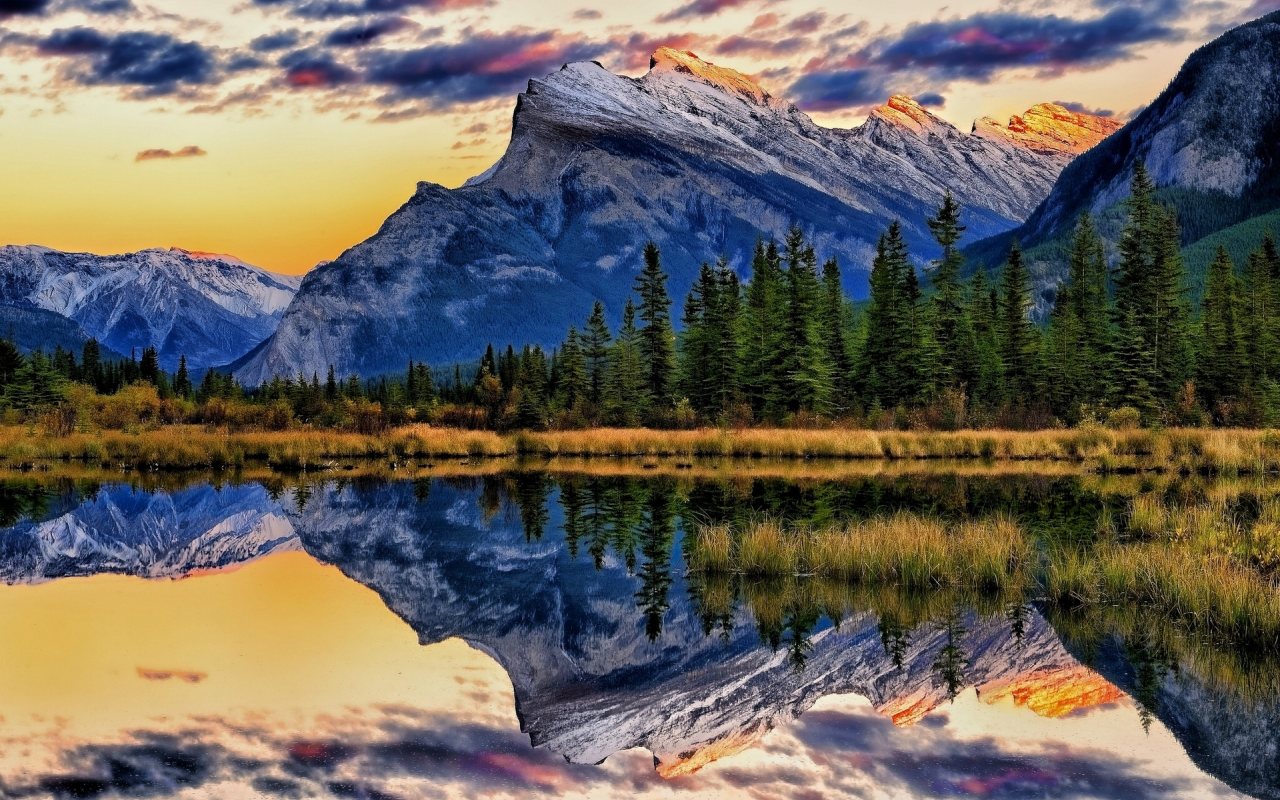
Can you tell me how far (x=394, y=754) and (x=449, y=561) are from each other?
1419cm

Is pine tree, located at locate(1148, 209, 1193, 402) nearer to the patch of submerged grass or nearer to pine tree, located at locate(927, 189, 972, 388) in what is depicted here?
pine tree, located at locate(927, 189, 972, 388)

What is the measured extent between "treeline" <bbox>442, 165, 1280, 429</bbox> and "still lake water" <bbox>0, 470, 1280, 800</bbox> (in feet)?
166

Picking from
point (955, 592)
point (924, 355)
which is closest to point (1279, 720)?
point (955, 592)

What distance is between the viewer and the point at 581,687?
1605 cm

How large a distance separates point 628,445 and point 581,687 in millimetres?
47479

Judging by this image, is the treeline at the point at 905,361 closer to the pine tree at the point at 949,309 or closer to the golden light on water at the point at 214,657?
the pine tree at the point at 949,309

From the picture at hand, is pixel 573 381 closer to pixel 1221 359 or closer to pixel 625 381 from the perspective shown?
pixel 625 381

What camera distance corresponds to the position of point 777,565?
2183 cm

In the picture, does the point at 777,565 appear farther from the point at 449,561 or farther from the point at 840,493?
the point at 840,493

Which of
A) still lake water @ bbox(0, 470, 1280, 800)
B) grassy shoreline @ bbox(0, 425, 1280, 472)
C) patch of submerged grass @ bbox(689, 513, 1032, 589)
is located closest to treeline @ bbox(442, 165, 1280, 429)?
grassy shoreline @ bbox(0, 425, 1280, 472)

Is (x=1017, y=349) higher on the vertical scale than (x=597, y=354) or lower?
lower

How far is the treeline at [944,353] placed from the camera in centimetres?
7388

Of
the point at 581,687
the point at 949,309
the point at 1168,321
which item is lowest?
the point at 581,687

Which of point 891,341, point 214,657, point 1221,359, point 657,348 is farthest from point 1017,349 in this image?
point 214,657
